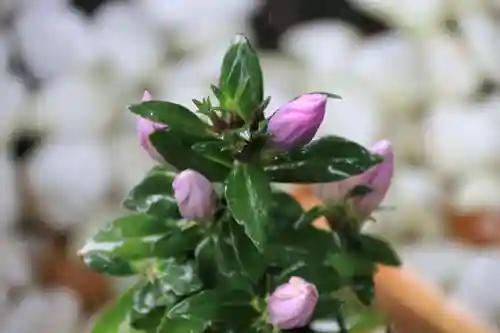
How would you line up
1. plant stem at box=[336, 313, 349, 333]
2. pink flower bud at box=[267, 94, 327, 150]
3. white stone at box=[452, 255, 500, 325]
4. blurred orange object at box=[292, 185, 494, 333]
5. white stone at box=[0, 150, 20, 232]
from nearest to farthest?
1. pink flower bud at box=[267, 94, 327, 150]
2. plant stem at box=[336, 313, 349, 333]
3. blurred orange object at box=[292, 185, 494, 333]
4. white stone at box=[452, 255, 500, 325]
5. white stone at box=[0, 150, 20, 232]

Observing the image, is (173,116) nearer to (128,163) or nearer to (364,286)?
(364,286)

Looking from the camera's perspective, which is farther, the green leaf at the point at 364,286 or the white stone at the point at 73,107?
the white stone at the point at 73,107

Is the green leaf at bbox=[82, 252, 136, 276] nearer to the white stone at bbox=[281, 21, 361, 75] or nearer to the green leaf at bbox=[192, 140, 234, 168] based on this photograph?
the green leaf at bbox=[192, 140, 234, 168]

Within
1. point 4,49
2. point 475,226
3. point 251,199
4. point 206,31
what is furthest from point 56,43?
point 251,199

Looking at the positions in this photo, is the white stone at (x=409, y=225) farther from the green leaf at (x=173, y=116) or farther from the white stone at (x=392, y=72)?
the green leaf at (x=173, y=116)

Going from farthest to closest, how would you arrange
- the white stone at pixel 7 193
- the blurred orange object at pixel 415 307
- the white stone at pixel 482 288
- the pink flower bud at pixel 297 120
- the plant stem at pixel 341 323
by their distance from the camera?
1. the white stone at pixel 7 193
2. the white stone at pixel 482 288
3. the blurred orange object at pixel 415 307
4. the plant stem at pixel 341 323
5. the pink flower bud at pixel 297 120

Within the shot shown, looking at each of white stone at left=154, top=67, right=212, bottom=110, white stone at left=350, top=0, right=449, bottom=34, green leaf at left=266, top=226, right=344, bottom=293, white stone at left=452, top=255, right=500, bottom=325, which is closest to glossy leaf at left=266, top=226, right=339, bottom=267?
green leaf at left=266, top=226, right=344, bottom=293

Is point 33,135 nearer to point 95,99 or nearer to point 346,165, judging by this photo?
point 95,99

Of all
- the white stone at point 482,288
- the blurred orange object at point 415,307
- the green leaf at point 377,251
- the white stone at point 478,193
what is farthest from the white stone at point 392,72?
the green leaf at point 377,251
